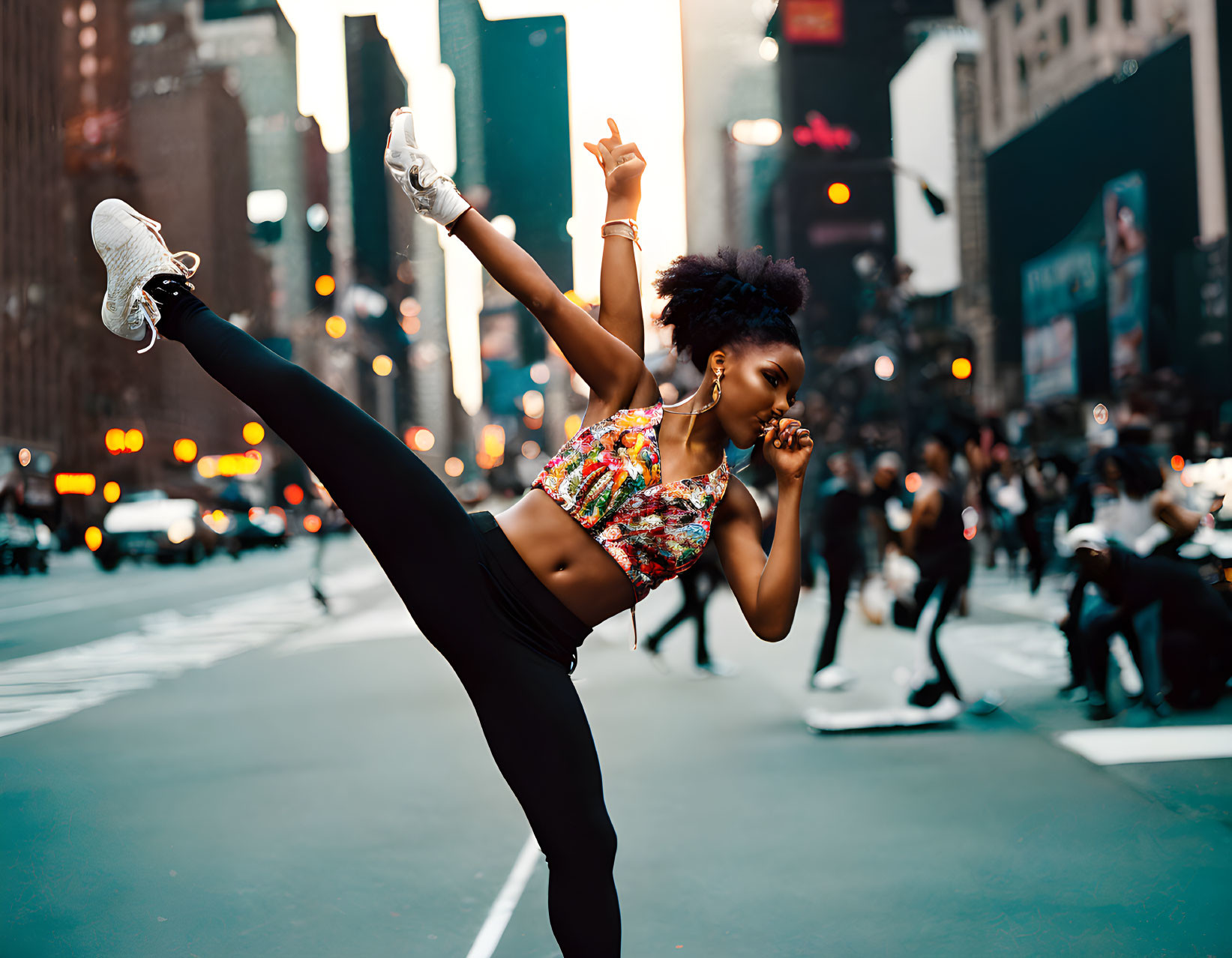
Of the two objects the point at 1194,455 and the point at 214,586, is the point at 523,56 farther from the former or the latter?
the point at 214,586

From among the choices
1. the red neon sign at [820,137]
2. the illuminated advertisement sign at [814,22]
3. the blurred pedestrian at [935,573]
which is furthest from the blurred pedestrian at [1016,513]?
the illuminated advertisement sign at [814,22]

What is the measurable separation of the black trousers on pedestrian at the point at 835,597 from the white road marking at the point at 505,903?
13.8ft

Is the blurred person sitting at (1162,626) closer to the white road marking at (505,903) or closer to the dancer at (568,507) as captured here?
the white road marking at (505,903)

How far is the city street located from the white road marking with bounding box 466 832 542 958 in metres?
0.02

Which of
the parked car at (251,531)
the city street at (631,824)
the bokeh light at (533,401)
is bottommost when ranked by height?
the parked car at (251,531)

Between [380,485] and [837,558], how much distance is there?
22.5 ft

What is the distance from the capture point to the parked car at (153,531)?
2431 centimetres

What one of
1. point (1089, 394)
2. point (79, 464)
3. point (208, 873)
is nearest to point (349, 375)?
point (1089, 394)

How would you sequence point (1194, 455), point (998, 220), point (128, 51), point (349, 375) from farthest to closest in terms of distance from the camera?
1. point (349, 375)
2. point (998, 220)
3. point (1194, 455)
4. point (128, 51)

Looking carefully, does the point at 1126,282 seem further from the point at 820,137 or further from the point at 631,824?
the point at 631,824

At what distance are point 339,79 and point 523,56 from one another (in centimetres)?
182

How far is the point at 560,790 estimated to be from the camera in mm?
2383

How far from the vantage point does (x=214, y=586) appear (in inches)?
818

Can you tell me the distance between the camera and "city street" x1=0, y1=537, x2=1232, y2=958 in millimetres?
3781
